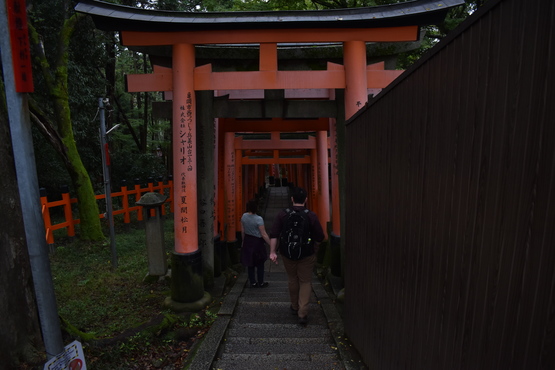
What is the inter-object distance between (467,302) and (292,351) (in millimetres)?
3145

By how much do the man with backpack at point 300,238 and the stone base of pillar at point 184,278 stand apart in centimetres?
153

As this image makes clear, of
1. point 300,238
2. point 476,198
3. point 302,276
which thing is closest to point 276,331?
point 302,276

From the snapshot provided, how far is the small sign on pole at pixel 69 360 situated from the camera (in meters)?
2.29

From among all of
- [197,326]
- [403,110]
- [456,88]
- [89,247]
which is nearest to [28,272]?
[197,326]

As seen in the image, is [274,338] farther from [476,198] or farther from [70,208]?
[70,208]

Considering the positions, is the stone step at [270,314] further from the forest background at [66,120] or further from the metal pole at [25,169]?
the metal pole at [25,169]

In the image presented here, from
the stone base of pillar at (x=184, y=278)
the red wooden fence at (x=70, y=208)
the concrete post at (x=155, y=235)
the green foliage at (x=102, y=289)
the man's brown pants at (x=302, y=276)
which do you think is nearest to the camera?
the man's brown pants at (x=302, y=276)

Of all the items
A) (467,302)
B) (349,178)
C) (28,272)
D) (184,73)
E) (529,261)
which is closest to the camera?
(529,261)

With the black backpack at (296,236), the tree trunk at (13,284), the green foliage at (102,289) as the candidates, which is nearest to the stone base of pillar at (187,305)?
the green foliage at (102,289)

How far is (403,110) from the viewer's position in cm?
250

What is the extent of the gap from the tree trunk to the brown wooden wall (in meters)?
2.92

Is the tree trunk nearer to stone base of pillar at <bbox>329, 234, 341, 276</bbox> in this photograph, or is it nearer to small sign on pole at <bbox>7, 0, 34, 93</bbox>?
small sign on pole at <bbox>7, 0, 34, 93</bbox>

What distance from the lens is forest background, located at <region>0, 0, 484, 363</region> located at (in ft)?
9.68

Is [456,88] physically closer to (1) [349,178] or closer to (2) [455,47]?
(2) [455,47]
